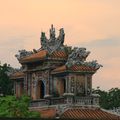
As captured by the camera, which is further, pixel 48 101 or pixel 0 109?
pixel 48 101

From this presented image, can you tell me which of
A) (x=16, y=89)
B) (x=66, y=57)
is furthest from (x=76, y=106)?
(x=16, y=89)

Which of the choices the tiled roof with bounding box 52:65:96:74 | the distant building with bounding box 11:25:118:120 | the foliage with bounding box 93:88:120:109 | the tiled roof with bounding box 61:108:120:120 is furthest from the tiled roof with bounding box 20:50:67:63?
the foliage with bounding box 93:88:120:109

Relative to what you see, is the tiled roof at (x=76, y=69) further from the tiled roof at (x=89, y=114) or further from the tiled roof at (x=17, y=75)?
the tiled roof at (x=17, y=75)

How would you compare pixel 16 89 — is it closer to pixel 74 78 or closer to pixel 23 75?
pixel 23 75

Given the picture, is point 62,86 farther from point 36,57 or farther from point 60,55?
point 36,57

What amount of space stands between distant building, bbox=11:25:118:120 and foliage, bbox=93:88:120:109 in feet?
153

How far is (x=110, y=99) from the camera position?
A: 386ft

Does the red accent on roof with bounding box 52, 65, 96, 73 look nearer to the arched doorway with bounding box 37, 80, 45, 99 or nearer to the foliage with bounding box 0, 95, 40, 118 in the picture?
the arched doorway with bounding box 37, 80, 45, 99

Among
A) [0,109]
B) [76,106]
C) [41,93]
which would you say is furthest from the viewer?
[41,93]

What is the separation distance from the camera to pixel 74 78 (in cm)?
6325

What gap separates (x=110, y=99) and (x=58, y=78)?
177ft

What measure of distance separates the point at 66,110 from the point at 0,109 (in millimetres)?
5737

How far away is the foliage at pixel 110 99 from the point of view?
113875mm

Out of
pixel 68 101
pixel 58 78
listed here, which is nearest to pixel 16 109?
pixel 68 101
